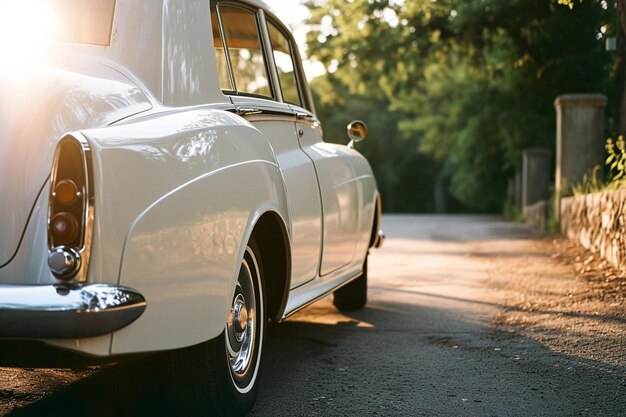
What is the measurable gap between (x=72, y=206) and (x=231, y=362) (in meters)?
1.21

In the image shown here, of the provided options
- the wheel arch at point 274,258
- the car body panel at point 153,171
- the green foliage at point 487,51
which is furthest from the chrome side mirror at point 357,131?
the green foliage at point 487,51

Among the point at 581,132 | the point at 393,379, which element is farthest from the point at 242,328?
the point at 581,132

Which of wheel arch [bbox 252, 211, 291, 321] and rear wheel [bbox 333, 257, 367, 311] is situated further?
rear wheel [bbox 333, 257, 367, 311]

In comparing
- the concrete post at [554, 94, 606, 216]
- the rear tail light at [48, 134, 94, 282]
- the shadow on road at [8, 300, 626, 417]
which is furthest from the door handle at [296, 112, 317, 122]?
the concrete post at [554, 94, 606, 216]

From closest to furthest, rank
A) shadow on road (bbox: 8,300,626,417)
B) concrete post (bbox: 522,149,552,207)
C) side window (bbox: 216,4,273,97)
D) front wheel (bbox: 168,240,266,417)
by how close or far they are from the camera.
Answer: front wheel (bbox: 168,240,266,417)
shadow on road (bbox: 8,300,626,417)
side window (bbox: 216,4,273,97)
concrete post (bbox: 522,149,552,207)

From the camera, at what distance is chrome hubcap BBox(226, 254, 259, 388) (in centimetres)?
379

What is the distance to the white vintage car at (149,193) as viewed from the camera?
9.26 feet

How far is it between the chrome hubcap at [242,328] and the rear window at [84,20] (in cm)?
111

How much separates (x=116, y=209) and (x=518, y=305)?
4.73 metres

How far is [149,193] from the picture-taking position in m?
3.00

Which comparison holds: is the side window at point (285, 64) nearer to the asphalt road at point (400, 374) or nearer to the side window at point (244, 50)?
the side window at point (244, 50)

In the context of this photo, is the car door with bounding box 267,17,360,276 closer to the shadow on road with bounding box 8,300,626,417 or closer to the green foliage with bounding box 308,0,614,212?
the shadow on road with bounding box 8,300,626,417

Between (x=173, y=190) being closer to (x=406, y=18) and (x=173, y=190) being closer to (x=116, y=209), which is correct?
(x=116, y=209)

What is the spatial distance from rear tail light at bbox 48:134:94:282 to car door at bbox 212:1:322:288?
137cm
